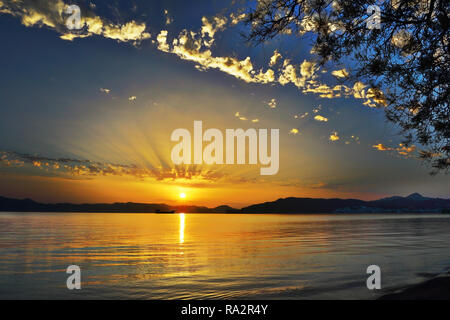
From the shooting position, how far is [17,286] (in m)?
10.0

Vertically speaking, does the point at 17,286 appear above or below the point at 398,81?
below

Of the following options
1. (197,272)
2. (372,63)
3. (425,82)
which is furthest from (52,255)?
(425,82)

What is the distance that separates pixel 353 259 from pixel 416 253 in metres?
4.83

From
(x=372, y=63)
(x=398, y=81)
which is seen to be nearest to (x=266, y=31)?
(x=372, y=63)

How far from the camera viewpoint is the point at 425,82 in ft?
34.1

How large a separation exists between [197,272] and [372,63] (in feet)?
32.6
